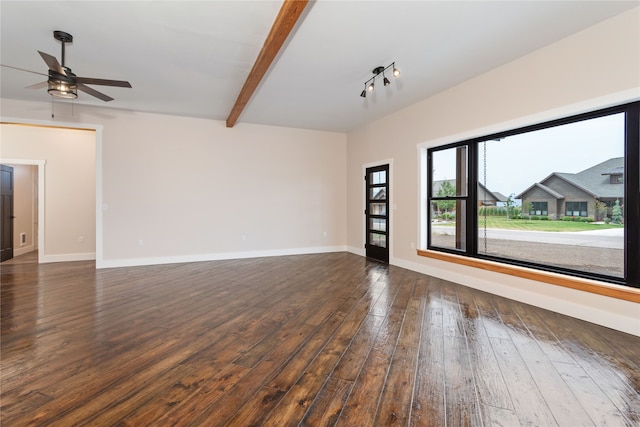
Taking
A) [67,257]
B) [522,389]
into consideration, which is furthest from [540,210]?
[67,257]

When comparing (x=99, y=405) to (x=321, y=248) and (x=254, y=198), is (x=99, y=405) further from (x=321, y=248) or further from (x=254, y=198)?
(x=321, y=248)

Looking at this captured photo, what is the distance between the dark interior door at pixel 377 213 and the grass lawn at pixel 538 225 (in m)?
2.11

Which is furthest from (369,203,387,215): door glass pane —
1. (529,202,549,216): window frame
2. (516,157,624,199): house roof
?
(516,157,624,199): house roof

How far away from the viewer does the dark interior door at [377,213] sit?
614cm

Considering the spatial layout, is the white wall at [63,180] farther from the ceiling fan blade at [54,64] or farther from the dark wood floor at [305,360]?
the ceiling fan blade at [54,64]

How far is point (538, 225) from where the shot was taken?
375cm

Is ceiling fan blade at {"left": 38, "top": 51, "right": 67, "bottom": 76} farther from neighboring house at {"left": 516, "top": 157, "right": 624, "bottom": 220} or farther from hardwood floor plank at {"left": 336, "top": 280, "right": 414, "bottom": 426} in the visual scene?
neighboring house at {"left": 516, "top": 157, "right": 624, "bottom": 220}

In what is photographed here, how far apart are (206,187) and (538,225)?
5.88 meters

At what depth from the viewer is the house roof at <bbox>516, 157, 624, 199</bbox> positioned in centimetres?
298

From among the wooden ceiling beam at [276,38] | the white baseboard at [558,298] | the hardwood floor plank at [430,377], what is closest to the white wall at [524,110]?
the white baseboard at [558,298]

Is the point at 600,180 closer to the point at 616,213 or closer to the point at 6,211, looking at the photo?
the point at 616,213

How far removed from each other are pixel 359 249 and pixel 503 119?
4.10 meters

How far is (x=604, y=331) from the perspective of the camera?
2.73m

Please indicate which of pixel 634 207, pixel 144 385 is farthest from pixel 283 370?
pixel 634 207
